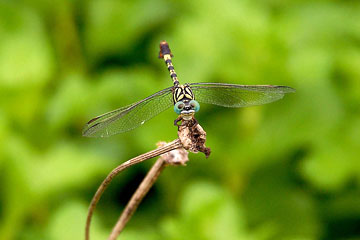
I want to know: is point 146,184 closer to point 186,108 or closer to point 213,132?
point 186,108

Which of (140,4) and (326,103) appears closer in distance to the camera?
(326,103)

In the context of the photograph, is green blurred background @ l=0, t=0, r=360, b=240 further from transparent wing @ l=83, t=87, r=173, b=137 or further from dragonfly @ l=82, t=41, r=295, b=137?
transparent wing @ l=83, t=87, r=173, b=137

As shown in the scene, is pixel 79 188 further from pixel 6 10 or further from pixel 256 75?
pixel 6 10

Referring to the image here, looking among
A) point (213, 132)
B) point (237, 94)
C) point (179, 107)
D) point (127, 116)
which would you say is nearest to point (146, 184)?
point (179, 107)

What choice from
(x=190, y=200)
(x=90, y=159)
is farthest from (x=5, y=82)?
(x=190, y=200)

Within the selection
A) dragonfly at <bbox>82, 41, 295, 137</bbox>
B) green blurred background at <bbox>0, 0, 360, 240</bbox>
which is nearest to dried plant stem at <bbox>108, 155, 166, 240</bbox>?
dragonfly at <bbox>82, 41, 295, 137</bbox>

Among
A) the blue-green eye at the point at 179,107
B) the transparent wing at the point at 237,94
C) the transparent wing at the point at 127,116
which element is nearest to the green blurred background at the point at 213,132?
the transparent wing at the point at 237,94
